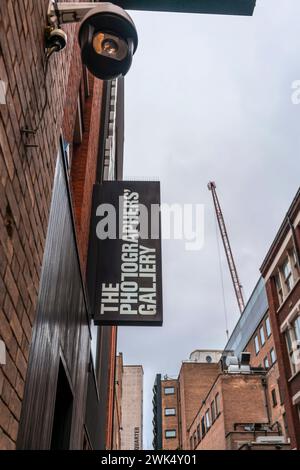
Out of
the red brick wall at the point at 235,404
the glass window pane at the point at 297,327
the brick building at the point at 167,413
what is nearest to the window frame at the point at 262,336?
the red brick wall at the point at 235,404

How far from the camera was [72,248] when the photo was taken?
18.8 feet

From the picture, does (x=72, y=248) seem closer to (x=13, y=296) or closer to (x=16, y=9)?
(x=13, y=296)

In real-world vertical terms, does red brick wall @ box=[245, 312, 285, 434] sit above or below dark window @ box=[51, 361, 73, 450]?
above

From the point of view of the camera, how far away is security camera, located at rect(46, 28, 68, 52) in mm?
3197

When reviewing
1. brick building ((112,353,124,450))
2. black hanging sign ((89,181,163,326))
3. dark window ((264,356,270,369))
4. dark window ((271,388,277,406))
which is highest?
dark window ((264,356,270,369))

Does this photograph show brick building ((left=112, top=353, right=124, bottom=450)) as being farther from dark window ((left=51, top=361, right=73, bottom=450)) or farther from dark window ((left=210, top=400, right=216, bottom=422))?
dark window ((left=51, top=361, right=73, bottom=450))

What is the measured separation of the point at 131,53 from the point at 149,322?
547cm

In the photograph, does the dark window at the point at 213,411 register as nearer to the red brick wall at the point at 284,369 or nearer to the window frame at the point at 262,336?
the window frame at the point at 262,336

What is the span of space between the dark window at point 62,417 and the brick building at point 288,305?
53.5 ft

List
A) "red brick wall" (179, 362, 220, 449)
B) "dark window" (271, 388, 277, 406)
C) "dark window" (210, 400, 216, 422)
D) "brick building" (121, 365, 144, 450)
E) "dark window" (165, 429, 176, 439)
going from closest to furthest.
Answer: "dark window" (271, 388, 277, 406) < "dark window" (210, 400, 216, 422) < "red brick wall" (179, 362, 220, 449) < "dark window" (165, 429, 176, 439) < "brick building" (121, 365, 144, 450)

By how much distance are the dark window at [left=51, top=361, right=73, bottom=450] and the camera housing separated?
157 inches

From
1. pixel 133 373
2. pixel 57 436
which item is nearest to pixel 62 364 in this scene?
pixel 57 436

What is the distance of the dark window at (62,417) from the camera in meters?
5.81

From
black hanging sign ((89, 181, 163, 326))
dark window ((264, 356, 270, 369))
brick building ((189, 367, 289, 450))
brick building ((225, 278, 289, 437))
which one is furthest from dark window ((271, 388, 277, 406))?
black hanging sign ((89, 181, 163, 326))
